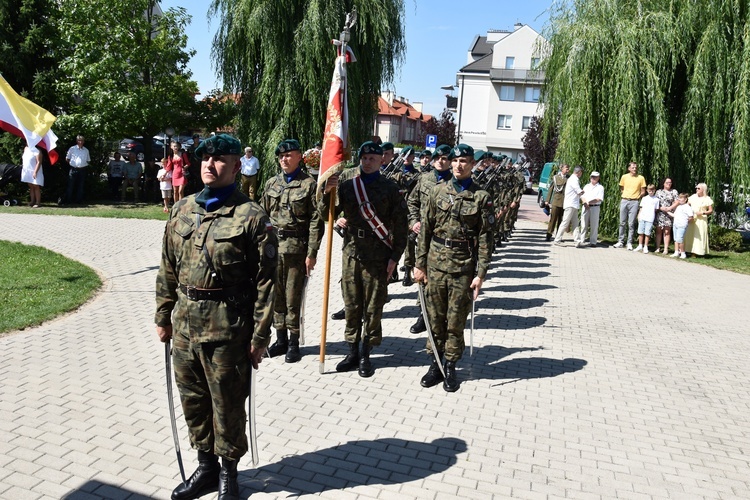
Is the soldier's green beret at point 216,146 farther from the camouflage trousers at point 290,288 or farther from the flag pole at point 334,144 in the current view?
the camouflage trousers at point 290,288

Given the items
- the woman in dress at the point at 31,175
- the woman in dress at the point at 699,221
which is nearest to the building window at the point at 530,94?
the woman in dress at the point at 699,221

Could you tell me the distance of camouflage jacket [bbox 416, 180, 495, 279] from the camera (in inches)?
229

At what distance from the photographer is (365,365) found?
6230 millimetres

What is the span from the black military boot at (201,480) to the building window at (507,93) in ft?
189

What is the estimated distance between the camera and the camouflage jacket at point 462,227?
5.82 m

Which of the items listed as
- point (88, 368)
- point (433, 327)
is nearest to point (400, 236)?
point (433, 327)

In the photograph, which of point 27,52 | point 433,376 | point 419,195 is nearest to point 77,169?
point 27,52

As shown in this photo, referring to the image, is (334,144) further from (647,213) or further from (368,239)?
(647,213)

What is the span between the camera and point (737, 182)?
16.5 meters

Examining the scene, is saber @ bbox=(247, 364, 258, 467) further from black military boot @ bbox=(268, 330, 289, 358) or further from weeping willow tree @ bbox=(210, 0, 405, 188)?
weeping willow tree @ bbox=(210, 0, 405, 188)

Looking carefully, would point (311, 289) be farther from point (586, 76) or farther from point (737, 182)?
point (737, 182)

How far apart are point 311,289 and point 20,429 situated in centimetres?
567

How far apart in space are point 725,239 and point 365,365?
1454 centimetres

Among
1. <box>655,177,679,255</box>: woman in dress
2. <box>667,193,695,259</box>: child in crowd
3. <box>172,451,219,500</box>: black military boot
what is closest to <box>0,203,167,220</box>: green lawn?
<box>655,177,679,255</box>: woman in dress
